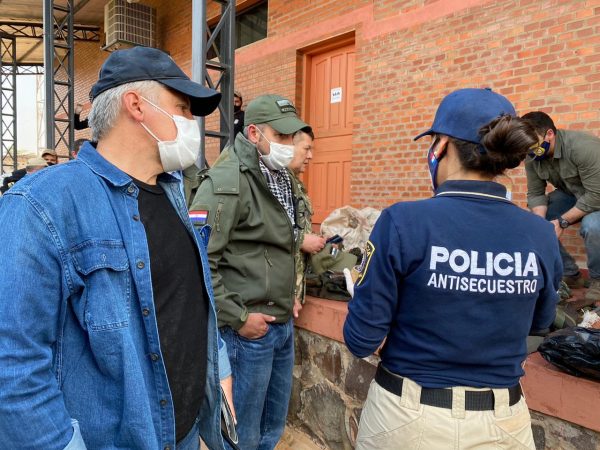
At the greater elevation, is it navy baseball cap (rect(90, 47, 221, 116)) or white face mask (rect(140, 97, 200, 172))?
navy baseball cap (rect(90, 47, 221, 116))

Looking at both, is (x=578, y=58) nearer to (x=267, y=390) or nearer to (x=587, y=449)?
(x=587, y=449)

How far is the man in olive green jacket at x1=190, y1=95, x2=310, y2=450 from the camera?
236cm

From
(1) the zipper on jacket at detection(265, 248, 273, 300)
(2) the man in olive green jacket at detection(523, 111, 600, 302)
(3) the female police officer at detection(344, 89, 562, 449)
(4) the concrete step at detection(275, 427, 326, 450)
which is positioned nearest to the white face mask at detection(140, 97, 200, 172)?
(3) the female police officer at detection(344, 89, 562, 449)

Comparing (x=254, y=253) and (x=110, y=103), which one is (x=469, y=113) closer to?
(x=110, y=103)

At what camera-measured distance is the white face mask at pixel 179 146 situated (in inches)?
59.4

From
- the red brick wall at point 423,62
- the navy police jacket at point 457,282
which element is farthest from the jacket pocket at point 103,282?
the red brick wall at point 423,62

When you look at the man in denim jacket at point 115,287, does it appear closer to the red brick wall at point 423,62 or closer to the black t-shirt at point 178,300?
the black t-shirt at point 178,300

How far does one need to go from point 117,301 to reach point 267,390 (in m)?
1.69

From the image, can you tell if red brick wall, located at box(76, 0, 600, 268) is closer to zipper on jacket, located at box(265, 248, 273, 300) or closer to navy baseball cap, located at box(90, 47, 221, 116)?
zipper on jacket, located at box(265, 248, 273, 300)

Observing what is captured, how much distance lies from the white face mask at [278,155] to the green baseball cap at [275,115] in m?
0.08

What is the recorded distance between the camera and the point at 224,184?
93.8 inches

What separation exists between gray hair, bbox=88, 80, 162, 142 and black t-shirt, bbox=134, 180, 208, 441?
0.19m

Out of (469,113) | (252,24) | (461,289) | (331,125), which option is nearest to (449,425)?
(461,289)

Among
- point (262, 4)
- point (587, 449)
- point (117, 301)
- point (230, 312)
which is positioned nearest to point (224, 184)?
point (230, 312)
